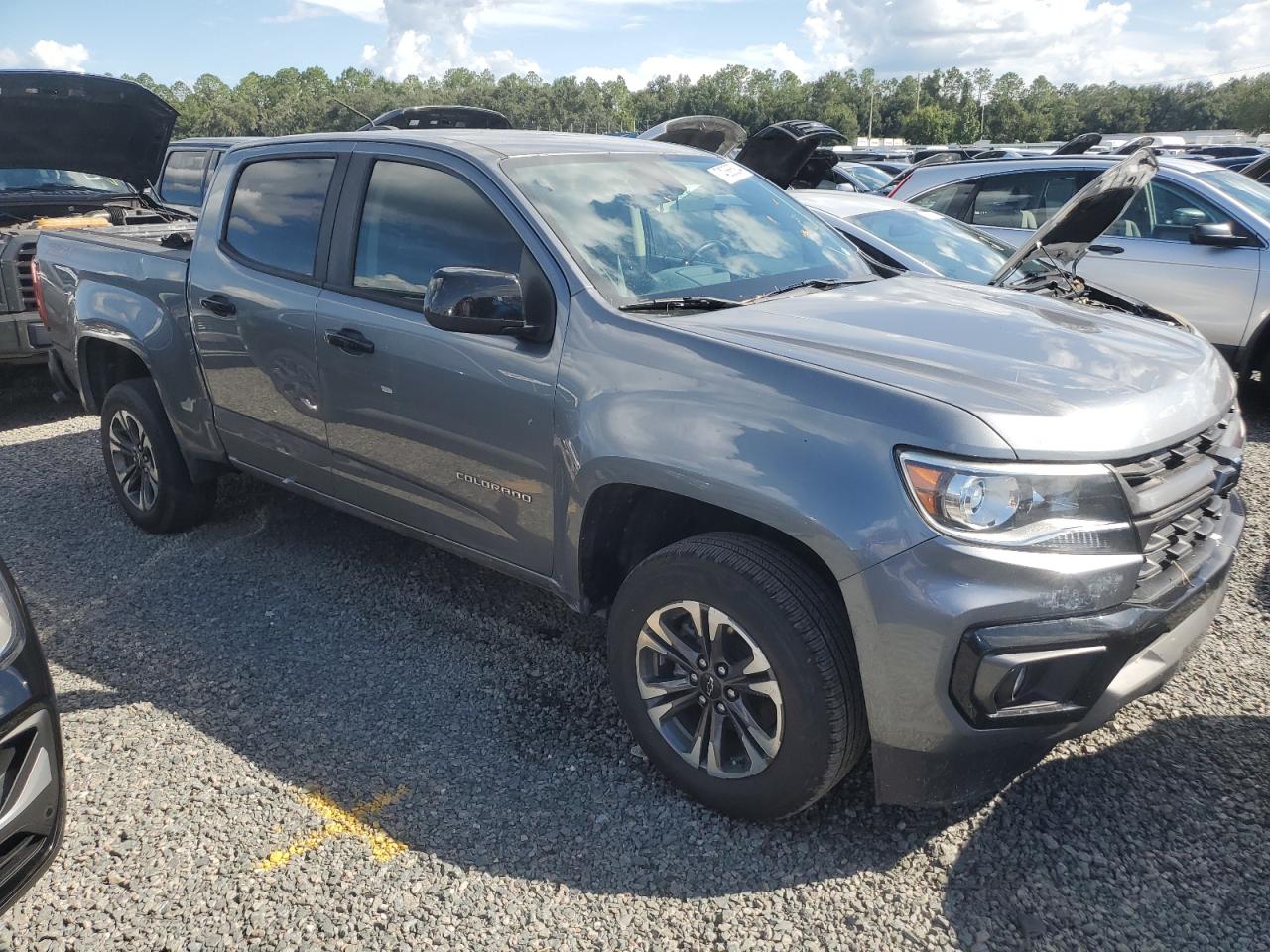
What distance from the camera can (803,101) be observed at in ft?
381

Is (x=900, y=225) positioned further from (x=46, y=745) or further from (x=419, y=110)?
(x=46, y=745)

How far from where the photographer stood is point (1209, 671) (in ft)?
11.3

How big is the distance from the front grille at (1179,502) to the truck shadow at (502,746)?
766 millimetres

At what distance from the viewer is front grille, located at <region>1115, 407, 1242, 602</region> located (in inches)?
90.9

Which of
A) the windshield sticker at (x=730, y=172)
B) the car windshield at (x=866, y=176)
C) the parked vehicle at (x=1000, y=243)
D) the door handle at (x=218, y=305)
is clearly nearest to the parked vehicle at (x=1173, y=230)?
the parked vehicle at (x=1000, y=243)

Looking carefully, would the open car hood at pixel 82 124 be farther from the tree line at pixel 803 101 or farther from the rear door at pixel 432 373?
the tree line at pixel 803 101

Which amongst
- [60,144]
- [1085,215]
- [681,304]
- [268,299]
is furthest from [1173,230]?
[60,144]

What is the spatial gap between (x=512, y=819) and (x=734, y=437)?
1.25 metres

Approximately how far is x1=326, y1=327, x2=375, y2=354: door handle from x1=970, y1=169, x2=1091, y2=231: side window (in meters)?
5.69

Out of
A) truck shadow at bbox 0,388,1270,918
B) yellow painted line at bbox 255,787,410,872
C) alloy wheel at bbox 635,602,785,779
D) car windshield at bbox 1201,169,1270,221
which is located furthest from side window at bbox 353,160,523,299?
car windshield at bbox 1201,169,1270,221

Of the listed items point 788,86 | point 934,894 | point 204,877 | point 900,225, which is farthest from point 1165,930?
point 788,86

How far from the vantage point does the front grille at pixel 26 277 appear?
21.8 ft

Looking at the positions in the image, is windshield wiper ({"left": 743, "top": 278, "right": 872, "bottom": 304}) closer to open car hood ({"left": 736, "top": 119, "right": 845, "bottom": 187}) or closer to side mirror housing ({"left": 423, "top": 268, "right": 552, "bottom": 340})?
side mirror housing ({"left": 423, "top": 268, "right": 552, "bottom": 340})

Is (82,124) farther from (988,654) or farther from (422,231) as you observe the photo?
(988,654)
